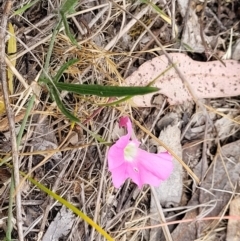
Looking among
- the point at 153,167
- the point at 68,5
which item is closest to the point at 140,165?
the point at 153,167

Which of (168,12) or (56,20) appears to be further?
(168,12)

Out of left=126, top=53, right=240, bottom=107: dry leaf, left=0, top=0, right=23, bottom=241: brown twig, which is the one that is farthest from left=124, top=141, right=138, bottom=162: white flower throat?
left=0, top=0, right=23, bottom=241: brown twig

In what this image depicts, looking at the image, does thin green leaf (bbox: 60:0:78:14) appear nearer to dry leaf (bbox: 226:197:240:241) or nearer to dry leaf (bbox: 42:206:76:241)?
dry leaf (bbox: 42:206:76:241)

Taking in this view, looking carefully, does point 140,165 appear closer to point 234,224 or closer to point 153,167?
point 153,167

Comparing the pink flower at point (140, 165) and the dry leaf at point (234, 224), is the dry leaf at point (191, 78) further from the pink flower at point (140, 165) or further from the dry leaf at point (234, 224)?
the dry leaf at point (234, 224)

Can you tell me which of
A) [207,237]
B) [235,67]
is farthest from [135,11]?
[207,237]

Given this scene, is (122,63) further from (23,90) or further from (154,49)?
(23,90)
